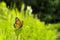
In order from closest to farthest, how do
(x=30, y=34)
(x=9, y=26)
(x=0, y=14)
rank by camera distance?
1. (x=9, y=26)
2. (x=30, y=34)
3. (x=0, y=14)

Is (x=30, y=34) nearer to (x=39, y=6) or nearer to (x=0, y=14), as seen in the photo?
(x=0, y=14)

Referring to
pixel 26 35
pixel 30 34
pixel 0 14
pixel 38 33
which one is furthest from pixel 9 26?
pixel 0 14

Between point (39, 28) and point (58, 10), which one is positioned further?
point (58, 10)

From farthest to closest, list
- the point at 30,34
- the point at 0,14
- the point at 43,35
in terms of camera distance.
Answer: the point at 0,14, the point at 43,35, the point at 30,34

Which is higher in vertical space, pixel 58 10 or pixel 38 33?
pixel 38 33

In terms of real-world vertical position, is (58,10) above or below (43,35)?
below

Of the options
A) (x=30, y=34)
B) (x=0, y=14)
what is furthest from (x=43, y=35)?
(x=0, y=14)

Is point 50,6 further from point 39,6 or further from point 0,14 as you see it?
point 0,14

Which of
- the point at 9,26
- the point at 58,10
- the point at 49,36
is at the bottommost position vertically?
the point at 58,10

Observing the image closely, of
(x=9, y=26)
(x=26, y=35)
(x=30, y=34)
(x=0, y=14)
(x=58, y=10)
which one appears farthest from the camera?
(x=58, y=10)
